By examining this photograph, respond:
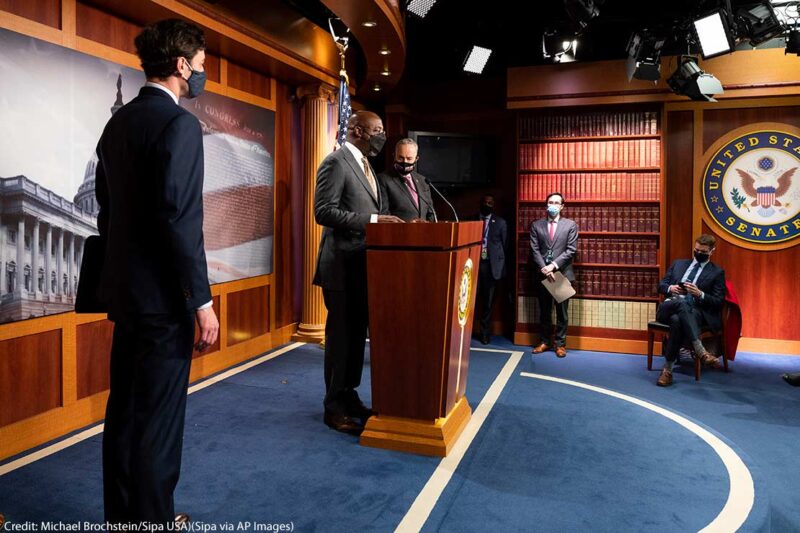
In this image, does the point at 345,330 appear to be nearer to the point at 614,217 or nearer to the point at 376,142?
the point at 376,142

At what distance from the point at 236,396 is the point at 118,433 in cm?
196

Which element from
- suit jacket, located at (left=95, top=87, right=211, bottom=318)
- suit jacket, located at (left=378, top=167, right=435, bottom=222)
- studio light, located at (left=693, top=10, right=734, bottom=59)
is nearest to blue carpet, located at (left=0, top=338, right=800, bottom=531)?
suit jacket, located at (left=95, top=87, right=211, bottom=318)

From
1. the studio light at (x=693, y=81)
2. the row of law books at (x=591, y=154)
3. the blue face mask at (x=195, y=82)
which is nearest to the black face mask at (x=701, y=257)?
the row of law books at (x=591, y=154)

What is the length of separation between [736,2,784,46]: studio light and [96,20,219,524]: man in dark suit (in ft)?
14.4

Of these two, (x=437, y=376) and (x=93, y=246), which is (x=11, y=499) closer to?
(x=93, y=246)

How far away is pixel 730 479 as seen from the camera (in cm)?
252

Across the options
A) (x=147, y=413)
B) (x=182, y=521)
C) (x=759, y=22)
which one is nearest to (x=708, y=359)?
(x=759, y=22)

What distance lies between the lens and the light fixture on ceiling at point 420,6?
4.66m

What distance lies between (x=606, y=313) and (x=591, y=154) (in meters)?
1.55

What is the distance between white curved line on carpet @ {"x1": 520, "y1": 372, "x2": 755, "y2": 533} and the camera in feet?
7.00

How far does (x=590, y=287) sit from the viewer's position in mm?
5645

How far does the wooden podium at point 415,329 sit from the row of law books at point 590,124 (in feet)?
11.1

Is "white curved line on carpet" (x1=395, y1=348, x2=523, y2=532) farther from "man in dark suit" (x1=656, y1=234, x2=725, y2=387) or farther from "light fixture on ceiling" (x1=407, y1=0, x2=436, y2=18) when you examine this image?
"light fixture on ceiling" (x1=407, y1=0, x2=436, y2=18)

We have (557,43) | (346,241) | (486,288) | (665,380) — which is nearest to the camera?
(346,241)
